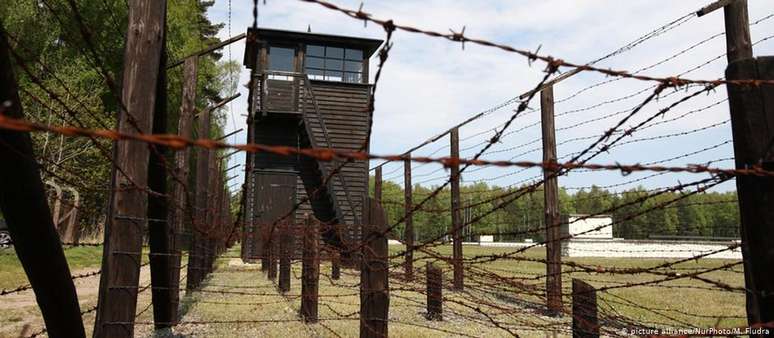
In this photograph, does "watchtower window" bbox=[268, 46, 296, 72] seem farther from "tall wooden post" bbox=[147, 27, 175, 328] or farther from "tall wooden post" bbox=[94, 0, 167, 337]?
"tall wooden post" bbox=[94, 0, 167, 337]

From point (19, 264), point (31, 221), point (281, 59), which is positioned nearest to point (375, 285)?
point (31, 221)

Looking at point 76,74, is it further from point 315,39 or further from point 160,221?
point 160,221

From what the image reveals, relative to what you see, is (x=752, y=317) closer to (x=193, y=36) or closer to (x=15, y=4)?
(x=15, y=4)

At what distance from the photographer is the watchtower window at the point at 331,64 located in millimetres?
22984

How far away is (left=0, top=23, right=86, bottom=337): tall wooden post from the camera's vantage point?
2.61 m

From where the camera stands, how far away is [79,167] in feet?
93.1

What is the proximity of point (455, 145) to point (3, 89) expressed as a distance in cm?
962

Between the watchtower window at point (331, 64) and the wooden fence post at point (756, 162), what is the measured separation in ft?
69.7

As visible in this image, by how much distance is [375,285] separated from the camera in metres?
4.21

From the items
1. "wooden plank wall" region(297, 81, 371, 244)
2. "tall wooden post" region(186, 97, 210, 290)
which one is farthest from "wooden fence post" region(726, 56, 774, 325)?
"wooden plank wall" region(297, 81, 371, 244)

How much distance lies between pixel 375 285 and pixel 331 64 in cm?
1972

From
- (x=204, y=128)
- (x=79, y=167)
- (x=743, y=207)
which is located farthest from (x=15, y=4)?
(x=743, y=207)

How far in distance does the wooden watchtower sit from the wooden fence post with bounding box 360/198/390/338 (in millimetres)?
16233

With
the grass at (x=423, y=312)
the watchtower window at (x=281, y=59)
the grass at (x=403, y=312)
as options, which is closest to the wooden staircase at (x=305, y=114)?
the watchtower window at (x=281, y=59)
